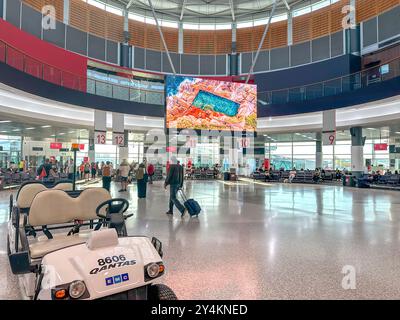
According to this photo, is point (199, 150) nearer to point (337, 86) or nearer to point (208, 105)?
point (208, 105)

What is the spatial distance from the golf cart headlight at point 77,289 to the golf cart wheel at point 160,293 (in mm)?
543

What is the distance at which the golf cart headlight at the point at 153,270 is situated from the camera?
1.99m

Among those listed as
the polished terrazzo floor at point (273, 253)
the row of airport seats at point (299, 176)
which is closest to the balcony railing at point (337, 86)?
the row of airport seats at point (299, 176)

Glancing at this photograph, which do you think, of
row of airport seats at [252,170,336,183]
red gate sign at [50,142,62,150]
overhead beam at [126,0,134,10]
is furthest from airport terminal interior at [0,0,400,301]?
overhead beam at [126,0,134,10]

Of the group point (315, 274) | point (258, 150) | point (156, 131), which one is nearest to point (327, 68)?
point (258, 150)

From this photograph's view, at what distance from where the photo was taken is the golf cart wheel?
2027mm

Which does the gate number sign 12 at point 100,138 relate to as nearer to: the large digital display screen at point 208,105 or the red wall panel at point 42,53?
the large digital display screen at point 208,105

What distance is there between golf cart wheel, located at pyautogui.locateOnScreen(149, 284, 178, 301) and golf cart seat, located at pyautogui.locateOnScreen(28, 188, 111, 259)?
1.55 meters

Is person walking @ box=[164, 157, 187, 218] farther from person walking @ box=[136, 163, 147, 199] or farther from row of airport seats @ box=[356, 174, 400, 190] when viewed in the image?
row of airport seats @ box=[356, 174, 400, 190]

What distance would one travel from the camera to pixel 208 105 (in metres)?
14.8

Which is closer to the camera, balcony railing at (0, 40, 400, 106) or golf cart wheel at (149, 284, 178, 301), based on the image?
golf cart wheel at (149, 284, 178, 301)

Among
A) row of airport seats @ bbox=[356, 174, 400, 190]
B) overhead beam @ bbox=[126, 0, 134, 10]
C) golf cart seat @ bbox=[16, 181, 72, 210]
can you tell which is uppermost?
overhead beam @ bbox=[126, 0, 134, 10]

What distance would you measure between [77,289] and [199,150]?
26989 mm

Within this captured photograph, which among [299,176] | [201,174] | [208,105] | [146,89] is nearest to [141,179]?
[208,105]
